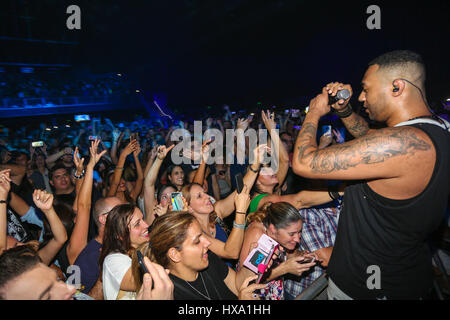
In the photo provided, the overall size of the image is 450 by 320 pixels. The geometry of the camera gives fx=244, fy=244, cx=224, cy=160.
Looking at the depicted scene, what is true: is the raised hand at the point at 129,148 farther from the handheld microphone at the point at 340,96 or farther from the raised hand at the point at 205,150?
the handheld microphone at the point at 340,96

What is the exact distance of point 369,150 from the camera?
1.13 meters

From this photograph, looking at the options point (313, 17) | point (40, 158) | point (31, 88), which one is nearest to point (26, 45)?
point (31, 88)

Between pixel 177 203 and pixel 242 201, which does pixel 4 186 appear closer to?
pixel 177 203

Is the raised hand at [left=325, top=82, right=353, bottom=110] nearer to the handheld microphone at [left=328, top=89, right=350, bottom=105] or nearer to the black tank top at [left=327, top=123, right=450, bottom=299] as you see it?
the handheld microphone at [left=328, top=89, right=350, bottom=105]

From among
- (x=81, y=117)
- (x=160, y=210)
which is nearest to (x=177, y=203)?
(x=160, y=210)

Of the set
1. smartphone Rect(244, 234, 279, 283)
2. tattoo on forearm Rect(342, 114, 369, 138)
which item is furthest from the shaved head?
smartphone Rect(244, 234, 279, 283)

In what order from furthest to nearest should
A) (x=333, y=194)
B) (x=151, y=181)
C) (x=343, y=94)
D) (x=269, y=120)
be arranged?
1. (x=151, y=181)
2. (x=269, y=120)
3. (x=333, y=194)
4. (x=343, y=94)

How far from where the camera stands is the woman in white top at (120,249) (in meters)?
1.67

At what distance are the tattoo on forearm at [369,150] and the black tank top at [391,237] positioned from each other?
0.10 meters

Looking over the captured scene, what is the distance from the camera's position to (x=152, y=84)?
18078 millimetres

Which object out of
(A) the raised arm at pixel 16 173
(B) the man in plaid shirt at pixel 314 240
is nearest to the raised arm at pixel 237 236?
(B) the man in plaid shirt at pixel 314 240

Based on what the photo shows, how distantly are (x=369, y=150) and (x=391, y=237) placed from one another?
45 cm

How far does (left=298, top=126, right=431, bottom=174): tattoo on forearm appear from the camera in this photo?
3.57 feet

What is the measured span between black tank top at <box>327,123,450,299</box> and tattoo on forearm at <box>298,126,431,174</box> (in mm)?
98
